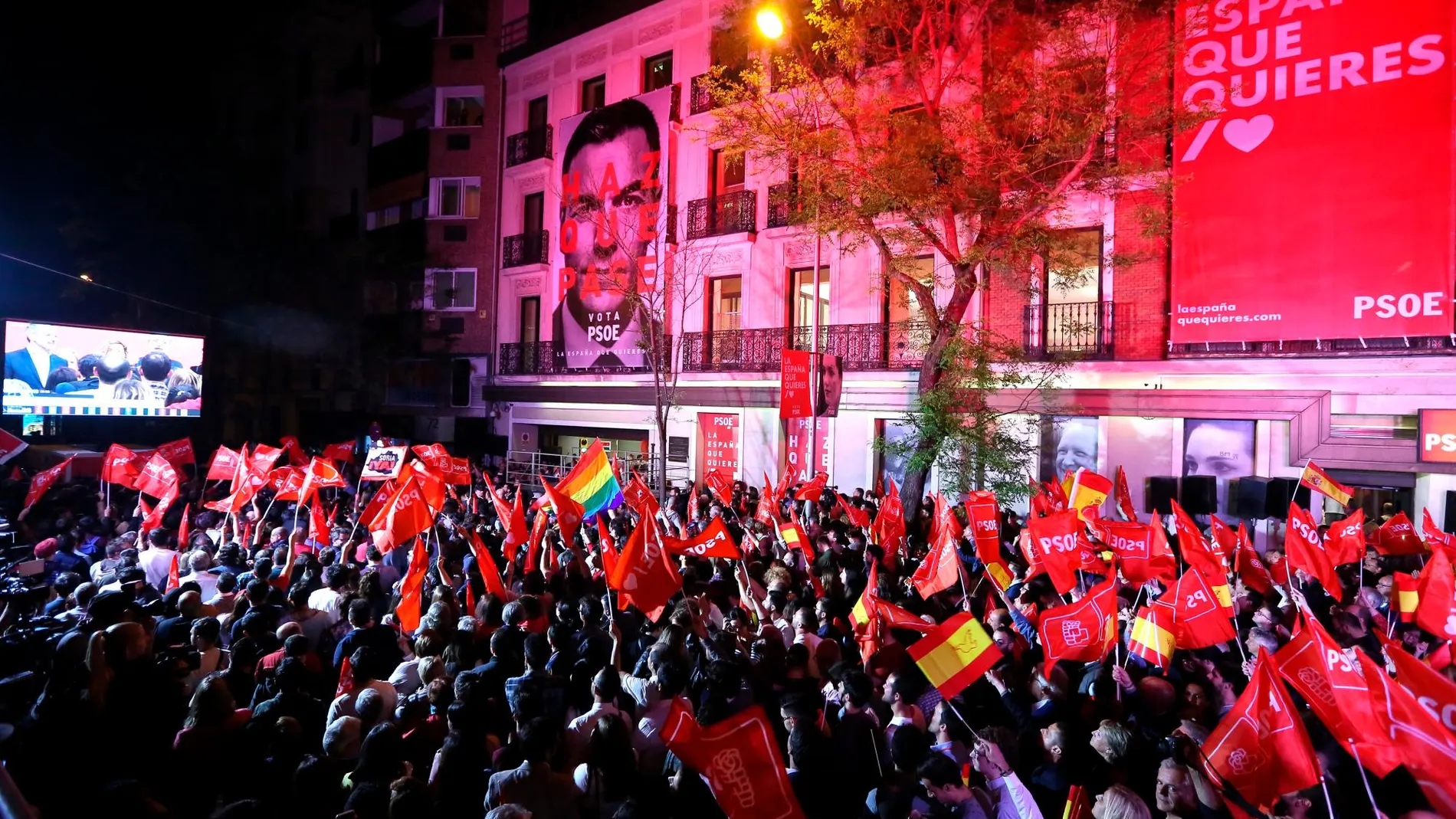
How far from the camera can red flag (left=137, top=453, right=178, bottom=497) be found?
37.5ft

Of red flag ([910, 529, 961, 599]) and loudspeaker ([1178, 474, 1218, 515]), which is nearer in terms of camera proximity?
red flag ([910, 529, 961, 599])

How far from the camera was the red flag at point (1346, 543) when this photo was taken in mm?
8789

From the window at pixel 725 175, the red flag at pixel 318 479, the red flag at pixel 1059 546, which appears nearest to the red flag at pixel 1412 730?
the red flag at pixel 1059 546

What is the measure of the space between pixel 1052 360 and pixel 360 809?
1512 cm

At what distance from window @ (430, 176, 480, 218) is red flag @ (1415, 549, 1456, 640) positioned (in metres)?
26.3

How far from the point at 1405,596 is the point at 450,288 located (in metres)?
26.0

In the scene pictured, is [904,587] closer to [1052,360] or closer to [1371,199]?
[1052,360]

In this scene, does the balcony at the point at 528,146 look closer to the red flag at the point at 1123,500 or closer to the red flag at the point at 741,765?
the red flag at the point at 1123,500

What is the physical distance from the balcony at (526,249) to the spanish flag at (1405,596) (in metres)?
22.4

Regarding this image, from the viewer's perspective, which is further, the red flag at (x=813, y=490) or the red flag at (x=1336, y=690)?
the red flag at (x=813, y=490)

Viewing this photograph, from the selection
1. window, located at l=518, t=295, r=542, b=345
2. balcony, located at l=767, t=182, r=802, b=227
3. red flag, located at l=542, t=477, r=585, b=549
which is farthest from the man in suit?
red flag, located at l=542, t=477, r=585, b=549

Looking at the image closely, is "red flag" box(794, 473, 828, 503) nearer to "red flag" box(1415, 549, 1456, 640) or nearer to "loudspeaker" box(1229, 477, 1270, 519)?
"loudspeaker" box(1229, 477, 1270, 519)

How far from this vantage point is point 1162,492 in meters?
16.0

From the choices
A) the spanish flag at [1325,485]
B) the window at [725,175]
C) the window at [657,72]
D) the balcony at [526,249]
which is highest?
the window at [657,72]
